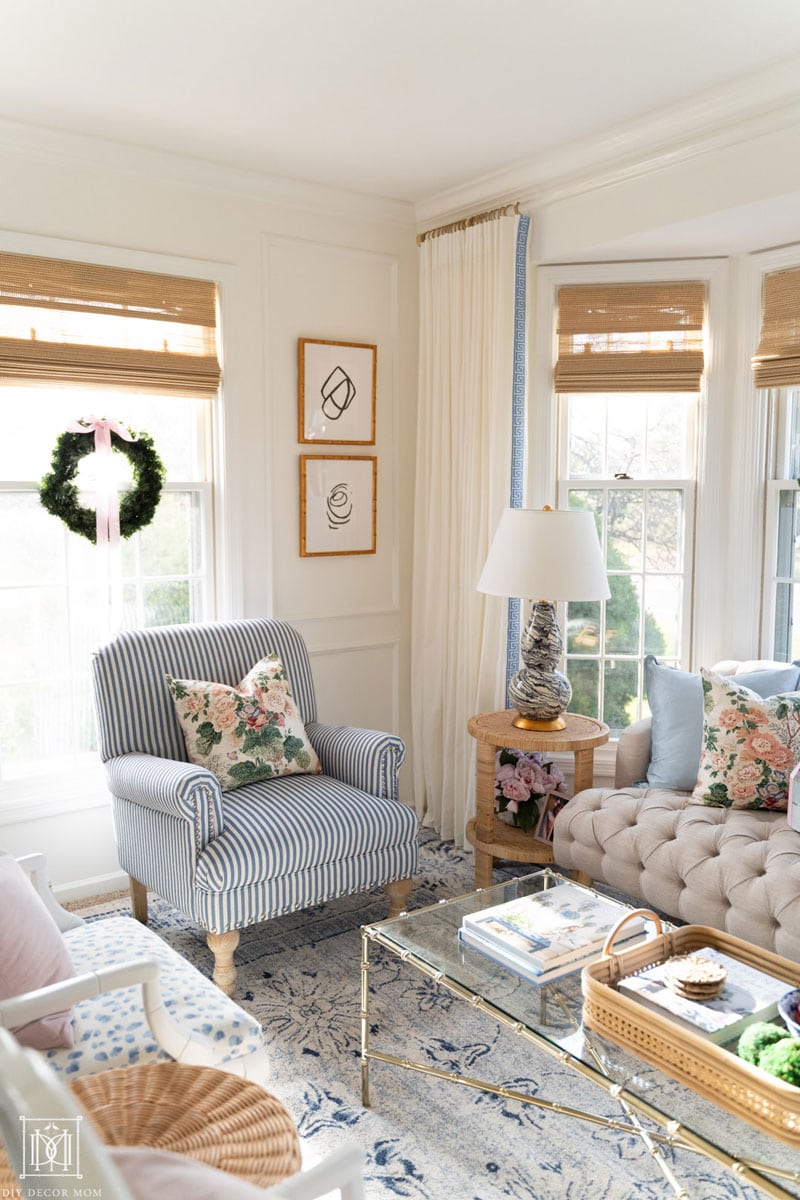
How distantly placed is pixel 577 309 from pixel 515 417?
515mm

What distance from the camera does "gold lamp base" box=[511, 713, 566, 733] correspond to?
3.54 metres

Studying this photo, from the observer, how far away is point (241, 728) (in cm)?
330

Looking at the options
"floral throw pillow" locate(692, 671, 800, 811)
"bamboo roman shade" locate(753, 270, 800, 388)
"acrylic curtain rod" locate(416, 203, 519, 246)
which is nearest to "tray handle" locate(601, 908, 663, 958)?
"floral throw pillow" locate(692, 671, 800, 811)

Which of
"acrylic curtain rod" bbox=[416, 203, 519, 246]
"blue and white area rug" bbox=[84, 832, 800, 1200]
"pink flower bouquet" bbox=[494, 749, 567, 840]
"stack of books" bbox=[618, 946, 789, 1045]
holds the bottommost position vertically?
"blue and white area rug" bbox=[84, 832, 800, 1200]

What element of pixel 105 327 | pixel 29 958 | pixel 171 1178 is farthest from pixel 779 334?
pixel 171 1178

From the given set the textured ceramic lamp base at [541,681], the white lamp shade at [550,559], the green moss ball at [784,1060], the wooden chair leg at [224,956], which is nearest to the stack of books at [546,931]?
the green moss ball at [784,1060]

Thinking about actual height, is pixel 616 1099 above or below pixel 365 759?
below

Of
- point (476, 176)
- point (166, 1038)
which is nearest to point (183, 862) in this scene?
point (166, 1038)

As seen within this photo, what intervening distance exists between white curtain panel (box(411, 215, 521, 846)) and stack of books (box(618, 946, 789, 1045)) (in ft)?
6.58

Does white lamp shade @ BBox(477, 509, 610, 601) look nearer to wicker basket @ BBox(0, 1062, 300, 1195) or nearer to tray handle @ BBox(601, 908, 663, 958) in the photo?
tray handle @ BBox(601, 908, 663, 958)

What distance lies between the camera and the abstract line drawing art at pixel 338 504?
4.08m

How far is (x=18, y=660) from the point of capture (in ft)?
11.5

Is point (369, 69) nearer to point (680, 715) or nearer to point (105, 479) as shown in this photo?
point (105, 479)

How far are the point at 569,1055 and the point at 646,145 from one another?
283 centimetres
